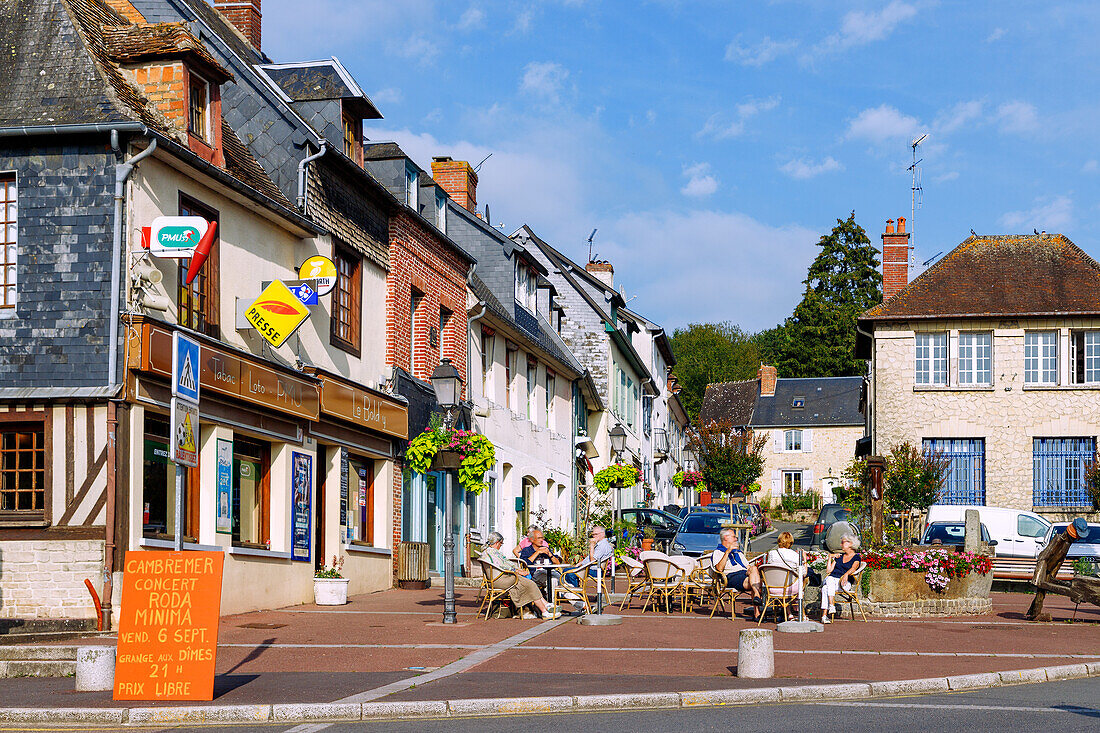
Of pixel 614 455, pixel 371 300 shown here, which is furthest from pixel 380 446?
pixel 614 455

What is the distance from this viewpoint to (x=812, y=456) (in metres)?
69.9

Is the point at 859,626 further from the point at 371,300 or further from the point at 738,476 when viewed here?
the point at 738,476

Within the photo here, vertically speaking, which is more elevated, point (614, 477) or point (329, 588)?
point (614, 477)

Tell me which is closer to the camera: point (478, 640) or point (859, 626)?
point (478, 640)

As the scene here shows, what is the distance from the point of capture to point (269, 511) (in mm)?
18328

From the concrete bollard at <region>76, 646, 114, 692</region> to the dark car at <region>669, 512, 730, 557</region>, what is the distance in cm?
1908

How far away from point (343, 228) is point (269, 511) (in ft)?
16.4

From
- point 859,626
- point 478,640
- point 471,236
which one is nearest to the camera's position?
point 478,640

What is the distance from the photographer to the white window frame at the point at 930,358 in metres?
35.8

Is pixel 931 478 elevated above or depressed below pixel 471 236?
below

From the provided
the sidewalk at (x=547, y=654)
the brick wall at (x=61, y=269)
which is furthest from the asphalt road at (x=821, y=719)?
the brick wall at (x=61, y=269)

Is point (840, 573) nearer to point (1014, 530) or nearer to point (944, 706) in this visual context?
point (944, 706)

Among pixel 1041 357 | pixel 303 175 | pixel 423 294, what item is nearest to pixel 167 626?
pixel 303 175

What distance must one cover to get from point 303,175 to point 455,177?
1441 centimetres
